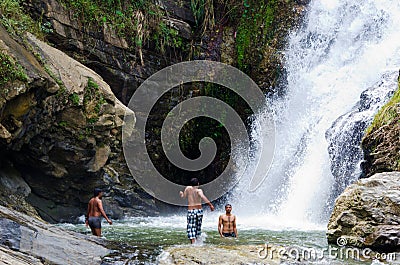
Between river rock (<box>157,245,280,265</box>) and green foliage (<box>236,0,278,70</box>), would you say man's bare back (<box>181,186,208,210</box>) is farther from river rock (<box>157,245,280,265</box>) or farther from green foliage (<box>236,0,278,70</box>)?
green foliage (<box>236,0,278,70</box>)

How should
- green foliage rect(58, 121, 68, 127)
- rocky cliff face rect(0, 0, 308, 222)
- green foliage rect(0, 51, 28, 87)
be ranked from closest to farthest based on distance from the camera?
green foliage rect(0, 51, 28, 87)
rocky cliff face rect(0, 0, 308, 222)
green foliage rect(58, 121, 68, 127)

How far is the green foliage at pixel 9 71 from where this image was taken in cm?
750

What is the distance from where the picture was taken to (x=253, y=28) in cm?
1727

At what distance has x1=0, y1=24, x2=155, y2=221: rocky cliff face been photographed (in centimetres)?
819

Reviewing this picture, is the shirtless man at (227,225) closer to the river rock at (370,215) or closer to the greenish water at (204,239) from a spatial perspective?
the greenish water at (204,239)

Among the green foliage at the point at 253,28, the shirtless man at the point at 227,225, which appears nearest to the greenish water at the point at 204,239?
the shirtless man at the point at 227,225

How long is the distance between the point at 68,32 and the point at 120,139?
342cm

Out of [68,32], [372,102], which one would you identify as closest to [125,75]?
[68,32]

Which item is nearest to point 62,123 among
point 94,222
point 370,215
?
point 94,222

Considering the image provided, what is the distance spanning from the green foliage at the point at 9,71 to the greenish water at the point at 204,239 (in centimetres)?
322

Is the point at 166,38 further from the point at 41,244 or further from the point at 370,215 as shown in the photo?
the point at 41,244

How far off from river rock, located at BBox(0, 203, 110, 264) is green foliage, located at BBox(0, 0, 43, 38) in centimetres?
426

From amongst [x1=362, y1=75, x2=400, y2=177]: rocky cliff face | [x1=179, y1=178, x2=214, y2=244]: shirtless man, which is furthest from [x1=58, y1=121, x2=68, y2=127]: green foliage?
[x1=362, y1=75, x2=400, y2=177]: rocky cliff face

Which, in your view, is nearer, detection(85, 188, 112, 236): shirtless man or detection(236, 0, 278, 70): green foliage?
detection(85, 188, 112, 236): shirtless man
